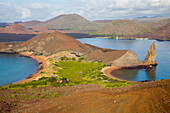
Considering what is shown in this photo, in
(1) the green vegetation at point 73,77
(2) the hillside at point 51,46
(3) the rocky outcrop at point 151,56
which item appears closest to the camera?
(1) the green vegetation at point 73,77

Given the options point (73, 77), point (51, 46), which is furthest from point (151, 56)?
point (51, 46)

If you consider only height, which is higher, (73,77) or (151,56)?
(151,56)

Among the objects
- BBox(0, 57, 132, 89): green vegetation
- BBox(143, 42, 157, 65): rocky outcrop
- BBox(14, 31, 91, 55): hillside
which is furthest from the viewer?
BBox(14, 31, 91, 55): hillside

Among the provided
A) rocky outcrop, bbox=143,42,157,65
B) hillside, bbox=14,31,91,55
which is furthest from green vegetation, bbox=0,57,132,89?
hillside, bbox=14,31,91,55

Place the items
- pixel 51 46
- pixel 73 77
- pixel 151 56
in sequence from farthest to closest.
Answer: pixel 51 46
pixel 151 56
pixel 73 77

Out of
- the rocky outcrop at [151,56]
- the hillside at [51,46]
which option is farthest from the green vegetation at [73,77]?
the hillside at [51,46]

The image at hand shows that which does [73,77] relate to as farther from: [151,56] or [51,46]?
[51,46]

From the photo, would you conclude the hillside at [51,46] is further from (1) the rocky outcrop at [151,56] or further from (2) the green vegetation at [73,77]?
(1) the rocky outcrop at [151,56]

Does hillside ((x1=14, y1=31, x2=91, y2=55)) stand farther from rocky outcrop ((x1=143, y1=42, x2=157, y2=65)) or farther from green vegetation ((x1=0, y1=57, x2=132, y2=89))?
rocky outcrop ((x1=143, y1=42, x2=157, y2=65))

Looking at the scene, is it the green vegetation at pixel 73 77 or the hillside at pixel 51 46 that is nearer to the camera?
the green vegetation at pixel 73 77
